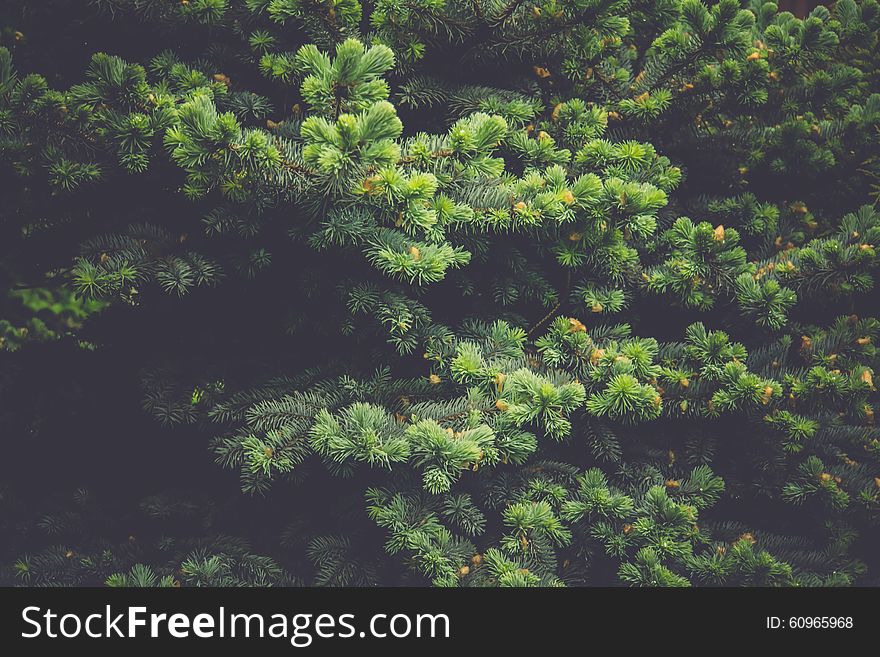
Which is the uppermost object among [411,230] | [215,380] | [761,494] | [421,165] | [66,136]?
[66,136]

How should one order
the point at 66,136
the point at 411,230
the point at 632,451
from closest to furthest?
the point at 411,230 < the point at 66,136 < the point at 632,451

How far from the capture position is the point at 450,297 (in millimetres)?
1829

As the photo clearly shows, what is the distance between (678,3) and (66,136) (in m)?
1.56

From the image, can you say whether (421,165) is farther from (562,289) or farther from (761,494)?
(761,494)

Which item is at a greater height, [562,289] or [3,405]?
[562,289]

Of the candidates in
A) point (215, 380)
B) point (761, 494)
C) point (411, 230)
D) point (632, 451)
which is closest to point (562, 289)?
point (632, 451)

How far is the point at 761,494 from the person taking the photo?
1.82m

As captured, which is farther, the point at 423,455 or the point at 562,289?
the point at 562,289

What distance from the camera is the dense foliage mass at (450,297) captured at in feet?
5.00

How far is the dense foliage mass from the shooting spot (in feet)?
5.00
